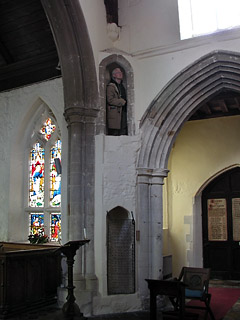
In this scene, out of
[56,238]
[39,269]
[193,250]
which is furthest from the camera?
[193,250]

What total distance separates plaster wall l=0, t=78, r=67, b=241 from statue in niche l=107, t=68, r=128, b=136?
1.68 meters

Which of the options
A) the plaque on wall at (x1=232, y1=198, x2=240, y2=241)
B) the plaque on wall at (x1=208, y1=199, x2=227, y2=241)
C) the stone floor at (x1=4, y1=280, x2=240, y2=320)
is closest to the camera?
the stone floor at (x1=4, y1=280, x2=240, y2=320)

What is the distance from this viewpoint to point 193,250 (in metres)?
10.2

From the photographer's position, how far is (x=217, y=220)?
10469 mm

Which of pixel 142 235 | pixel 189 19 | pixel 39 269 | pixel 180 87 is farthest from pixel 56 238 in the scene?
pixel 189 19

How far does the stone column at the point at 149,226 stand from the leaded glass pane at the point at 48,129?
98.1 inches

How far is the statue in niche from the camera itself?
25.3 feet

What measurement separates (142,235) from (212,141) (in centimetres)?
365

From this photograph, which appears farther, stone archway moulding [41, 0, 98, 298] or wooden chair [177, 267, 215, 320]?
stone archway moulding [41, 0, 98, 298]

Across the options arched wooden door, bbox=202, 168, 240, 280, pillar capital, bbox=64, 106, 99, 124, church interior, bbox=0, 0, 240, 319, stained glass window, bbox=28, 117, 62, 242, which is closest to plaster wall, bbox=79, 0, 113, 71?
church interior, bbox=0, 0, 240, 319

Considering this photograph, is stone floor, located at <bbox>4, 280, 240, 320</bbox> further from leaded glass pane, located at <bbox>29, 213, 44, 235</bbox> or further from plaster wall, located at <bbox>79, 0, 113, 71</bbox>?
plaster wall, located at <bbox>79, 0, 113, 71</bbox>

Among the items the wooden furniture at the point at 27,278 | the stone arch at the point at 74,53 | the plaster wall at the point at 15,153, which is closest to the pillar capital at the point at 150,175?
the stone arch at the point at 74,53

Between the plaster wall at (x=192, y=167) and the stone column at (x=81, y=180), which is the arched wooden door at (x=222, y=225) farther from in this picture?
the stone column at (x=81, y=180)

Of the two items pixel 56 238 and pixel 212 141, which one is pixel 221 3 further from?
pixel 56 238
